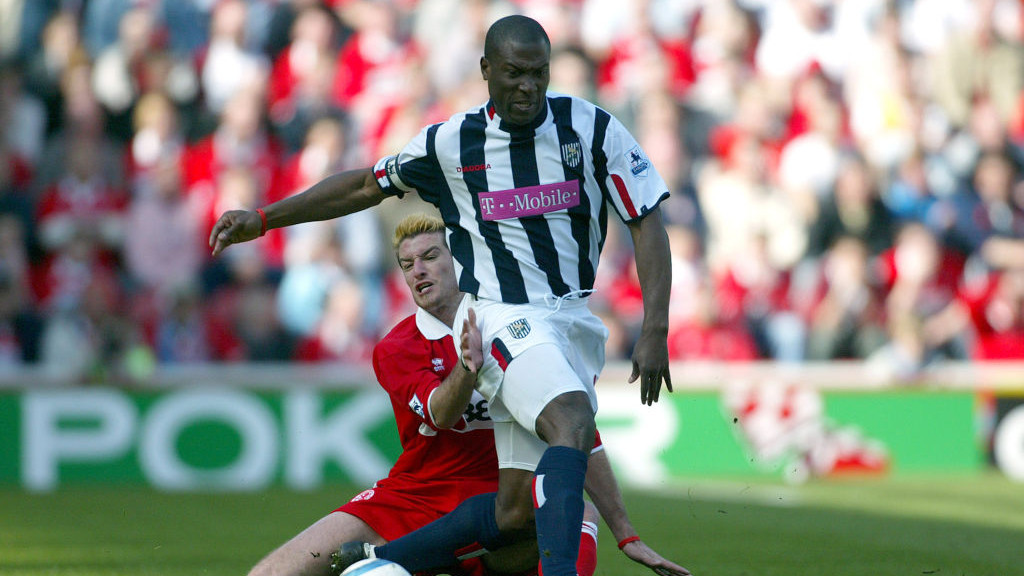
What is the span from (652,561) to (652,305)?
952 millimetres

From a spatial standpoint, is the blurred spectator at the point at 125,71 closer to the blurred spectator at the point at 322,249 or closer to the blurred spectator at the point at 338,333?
the blurred spectator at the point at 322,249

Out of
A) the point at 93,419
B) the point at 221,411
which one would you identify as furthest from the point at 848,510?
the point at 93,419

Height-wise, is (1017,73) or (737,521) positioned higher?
(1017,73)

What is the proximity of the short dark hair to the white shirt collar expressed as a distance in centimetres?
111

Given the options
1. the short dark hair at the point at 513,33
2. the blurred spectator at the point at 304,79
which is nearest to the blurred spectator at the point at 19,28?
the blurred spectator at the point at 304,79

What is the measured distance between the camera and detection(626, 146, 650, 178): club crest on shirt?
15.0ft

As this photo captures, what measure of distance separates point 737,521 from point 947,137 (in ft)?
24.8

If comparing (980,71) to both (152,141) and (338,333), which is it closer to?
(338,333)

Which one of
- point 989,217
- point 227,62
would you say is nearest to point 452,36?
point 227,62

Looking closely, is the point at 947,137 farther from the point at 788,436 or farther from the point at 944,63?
the point at 788,436

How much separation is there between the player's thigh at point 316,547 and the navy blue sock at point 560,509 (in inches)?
39.6

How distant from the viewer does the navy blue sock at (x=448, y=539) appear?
469 centimetres

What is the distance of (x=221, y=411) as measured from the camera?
10617 mm

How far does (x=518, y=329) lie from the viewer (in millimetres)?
4469
